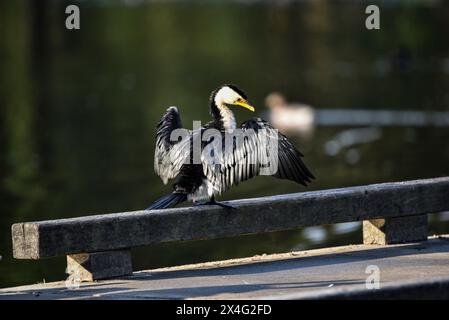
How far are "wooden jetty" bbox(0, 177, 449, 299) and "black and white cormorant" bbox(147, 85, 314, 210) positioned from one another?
23 cm

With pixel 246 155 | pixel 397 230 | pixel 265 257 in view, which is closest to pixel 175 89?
pixel 397 230

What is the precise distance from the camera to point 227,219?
35.6ft

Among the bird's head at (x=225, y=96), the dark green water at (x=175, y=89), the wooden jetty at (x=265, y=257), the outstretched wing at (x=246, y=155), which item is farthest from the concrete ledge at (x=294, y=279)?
the dark green water at (x=175, y=89)

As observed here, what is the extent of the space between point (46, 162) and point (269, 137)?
55.1 ft

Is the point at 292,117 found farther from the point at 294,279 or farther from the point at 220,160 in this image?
the point at 294,279

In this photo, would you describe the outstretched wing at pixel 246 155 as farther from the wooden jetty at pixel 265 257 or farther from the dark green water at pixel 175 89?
the dark green water at pixel 175 89

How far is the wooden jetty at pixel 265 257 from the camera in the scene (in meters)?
9.92

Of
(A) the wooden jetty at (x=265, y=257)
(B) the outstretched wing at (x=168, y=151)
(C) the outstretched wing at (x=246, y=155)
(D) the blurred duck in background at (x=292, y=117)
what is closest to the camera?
(A) the wooden jetty at (x=265, y=257)

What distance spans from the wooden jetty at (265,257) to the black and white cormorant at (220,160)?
234 mm

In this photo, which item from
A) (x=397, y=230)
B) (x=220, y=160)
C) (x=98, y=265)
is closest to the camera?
(x=98, y=265)

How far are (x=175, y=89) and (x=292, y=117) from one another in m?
7.95

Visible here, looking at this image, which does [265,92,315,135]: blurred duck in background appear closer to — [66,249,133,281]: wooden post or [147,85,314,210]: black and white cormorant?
[147,85,314,210]: black and white cormorant

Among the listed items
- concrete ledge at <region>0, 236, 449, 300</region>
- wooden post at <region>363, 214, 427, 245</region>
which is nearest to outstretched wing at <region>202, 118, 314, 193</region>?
concrete ledge at <region>0, 236, 449, 300</region>

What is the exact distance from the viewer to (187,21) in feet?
232
